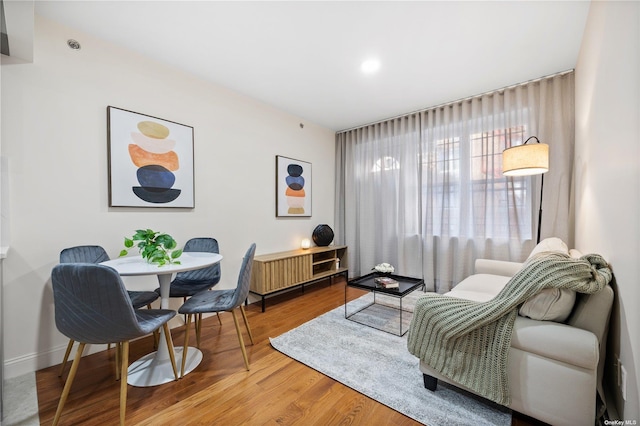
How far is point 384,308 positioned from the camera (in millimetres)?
2930

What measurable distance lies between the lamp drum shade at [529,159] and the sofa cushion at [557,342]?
1552mm

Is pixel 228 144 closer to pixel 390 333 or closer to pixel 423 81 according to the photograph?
pixel 423 81

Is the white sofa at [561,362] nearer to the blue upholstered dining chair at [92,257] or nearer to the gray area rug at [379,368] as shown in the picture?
the gray area rug at [379,368]

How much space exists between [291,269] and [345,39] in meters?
2.56

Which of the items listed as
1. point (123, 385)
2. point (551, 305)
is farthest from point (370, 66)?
point (123, 385)

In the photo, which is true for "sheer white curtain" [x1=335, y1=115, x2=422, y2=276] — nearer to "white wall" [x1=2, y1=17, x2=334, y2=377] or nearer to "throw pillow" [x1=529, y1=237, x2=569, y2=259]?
"throw pillow" [x1=529, y1=237, x2=569, y2=259]

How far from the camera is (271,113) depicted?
349cm

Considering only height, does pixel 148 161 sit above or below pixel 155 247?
above

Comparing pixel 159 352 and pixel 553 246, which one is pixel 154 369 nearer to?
pixel 159 352

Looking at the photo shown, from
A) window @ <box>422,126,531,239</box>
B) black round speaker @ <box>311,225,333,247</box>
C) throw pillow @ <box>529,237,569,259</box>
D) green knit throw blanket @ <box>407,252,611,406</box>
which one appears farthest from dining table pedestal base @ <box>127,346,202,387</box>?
window @ <box>422,126,531,239</box>

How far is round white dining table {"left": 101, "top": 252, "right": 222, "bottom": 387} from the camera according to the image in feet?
5.26

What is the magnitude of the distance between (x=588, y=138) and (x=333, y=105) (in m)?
2.59

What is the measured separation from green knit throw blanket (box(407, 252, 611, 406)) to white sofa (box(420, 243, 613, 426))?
2.1 inches

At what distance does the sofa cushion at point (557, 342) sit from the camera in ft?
3.58
